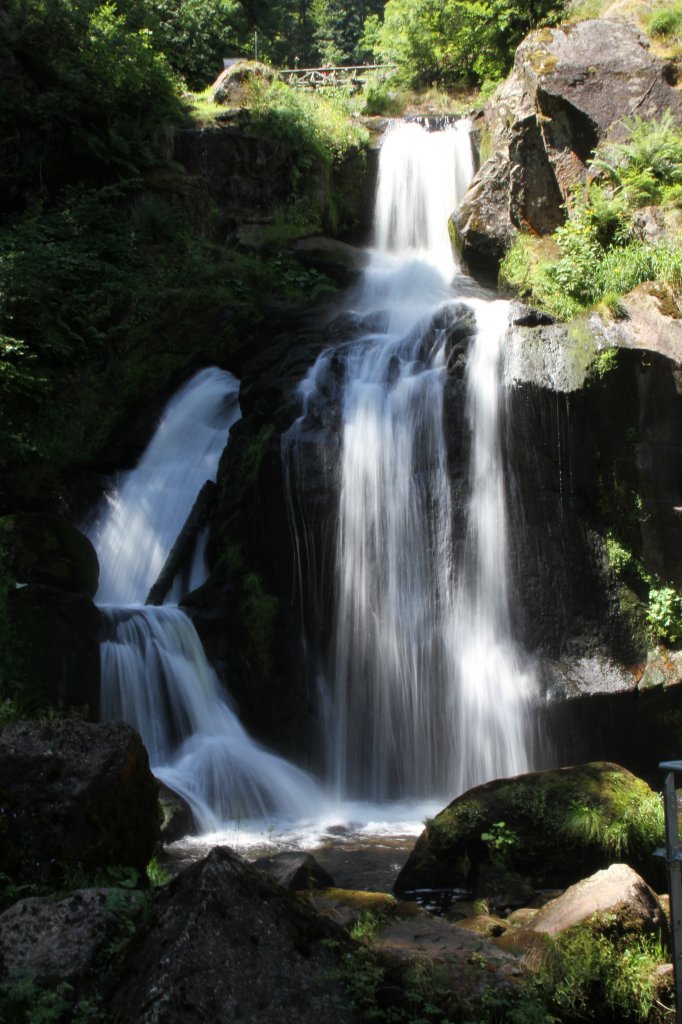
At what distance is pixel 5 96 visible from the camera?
15.5m

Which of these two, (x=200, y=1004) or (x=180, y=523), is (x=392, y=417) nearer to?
(x=180, y=523)

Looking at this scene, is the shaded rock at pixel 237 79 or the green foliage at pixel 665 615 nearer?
the green foliage at pixel 665 615

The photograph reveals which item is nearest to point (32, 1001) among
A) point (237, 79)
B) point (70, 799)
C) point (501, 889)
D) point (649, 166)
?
point (70, 799)

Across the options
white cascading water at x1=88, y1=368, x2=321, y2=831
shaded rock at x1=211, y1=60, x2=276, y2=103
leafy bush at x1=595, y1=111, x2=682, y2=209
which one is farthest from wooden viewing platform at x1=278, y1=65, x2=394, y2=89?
white cascading water at x1=88, y1=368, x2=321, y2=831

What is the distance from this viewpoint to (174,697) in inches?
354

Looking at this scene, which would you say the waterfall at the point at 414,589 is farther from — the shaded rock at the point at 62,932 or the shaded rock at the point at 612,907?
the shaded rock at the point at 62,932

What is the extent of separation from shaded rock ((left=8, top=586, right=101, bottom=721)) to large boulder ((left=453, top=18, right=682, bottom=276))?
10.1 m

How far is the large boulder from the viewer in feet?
45.9

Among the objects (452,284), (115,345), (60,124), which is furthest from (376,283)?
(60,124)

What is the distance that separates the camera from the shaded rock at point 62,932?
371cm

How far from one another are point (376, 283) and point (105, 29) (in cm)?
739

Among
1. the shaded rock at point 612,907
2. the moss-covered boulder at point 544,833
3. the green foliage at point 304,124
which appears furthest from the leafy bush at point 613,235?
the shaded rock at point 612,907

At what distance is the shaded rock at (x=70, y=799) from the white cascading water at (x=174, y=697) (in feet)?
8.79

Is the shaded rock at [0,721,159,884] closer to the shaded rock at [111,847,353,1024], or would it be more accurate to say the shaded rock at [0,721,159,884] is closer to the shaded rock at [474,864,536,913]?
the shaded rock at [111,847,353,1024]
